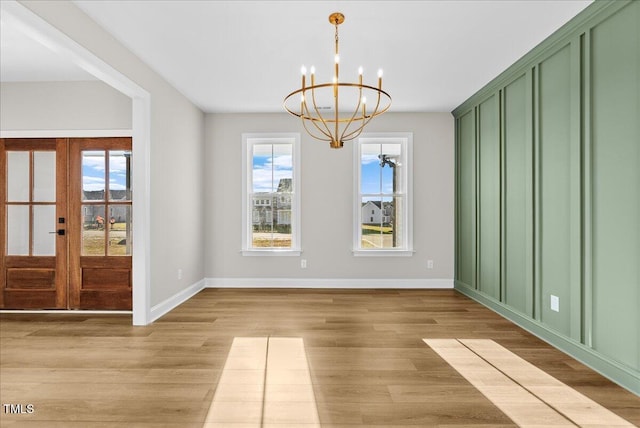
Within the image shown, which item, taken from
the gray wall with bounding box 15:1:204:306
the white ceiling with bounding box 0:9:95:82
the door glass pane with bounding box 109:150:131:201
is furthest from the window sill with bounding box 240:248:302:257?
the white ceiling with bounding box 0:9:95:82

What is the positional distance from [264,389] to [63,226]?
11.0 feet

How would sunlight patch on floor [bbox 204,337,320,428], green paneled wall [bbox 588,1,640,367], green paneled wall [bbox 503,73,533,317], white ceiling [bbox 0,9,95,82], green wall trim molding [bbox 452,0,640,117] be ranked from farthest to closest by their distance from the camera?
green paneled wall [bbox 503,73,533,317]
white ceiling [bbox 0,9,95,82]
green wall trim molding [bbox 452,0,640,117]
green paneled wall [bbox 588,1,640,367]
sunlight patch on floor [bbox 204,337,320,428]

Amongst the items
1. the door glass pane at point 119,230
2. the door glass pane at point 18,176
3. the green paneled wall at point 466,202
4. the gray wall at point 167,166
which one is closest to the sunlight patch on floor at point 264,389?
the gray wall at point 167,166

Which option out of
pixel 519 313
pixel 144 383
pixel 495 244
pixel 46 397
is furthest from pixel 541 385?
pixel 46 397

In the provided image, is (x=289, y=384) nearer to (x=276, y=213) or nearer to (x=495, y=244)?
(x=495, y=244)

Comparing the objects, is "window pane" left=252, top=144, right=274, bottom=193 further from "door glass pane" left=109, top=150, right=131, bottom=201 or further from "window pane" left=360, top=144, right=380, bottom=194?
"door glass pane" left=109, top=150, right=131, bottom=201

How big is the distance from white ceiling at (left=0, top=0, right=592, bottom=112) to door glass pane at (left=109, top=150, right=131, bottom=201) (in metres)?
1.07

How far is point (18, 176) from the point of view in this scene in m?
4.25

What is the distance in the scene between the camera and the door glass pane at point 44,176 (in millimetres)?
4234

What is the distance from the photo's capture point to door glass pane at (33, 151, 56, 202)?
4234 millimetres

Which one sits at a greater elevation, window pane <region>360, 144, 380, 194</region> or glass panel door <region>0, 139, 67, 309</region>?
window pane <region>360, 144, 380, 194</region>

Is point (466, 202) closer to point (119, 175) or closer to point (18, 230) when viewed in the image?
point (119, 175)

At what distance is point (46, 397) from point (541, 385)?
3203mm

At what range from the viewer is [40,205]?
4223mm
